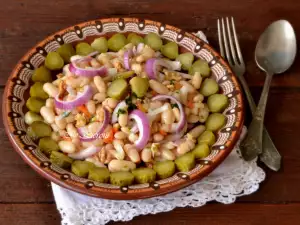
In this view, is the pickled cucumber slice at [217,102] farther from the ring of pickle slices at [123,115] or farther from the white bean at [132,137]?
the white bean at [132,137]

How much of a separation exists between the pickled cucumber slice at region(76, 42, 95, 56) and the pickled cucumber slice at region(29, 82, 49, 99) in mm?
145

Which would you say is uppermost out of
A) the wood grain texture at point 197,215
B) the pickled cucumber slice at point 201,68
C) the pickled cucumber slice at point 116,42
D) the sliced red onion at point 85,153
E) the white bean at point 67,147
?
the pickled cucumber slice at point 116,42

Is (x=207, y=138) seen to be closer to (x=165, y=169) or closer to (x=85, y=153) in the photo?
(x=165, y=169)

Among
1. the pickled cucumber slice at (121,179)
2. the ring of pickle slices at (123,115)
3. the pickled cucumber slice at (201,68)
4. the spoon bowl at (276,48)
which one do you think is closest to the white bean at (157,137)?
the ring of pickle slices at (123,115)

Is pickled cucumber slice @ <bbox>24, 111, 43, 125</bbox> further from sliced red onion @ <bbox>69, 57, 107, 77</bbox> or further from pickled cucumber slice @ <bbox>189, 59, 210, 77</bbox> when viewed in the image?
pickled cucumber slice @ <bbox>189, 59, 210, 77</bbox>

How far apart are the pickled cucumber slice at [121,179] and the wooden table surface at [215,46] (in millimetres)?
87

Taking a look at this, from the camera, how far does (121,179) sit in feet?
2.99

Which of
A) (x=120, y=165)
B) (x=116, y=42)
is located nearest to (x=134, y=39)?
(x=116, y=42)

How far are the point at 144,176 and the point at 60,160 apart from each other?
165 millimetres

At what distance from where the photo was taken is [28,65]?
3.61 feet

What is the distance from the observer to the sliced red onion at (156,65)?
108cm

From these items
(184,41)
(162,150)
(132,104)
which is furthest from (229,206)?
(184,41)

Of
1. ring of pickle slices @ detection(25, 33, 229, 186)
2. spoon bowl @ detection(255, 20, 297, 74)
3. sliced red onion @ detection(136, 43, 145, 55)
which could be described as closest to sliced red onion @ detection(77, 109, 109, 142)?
ring of pickle slices @ detection(25, 33, 229, 186)

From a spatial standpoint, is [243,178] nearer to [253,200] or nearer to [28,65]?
[253,200]
